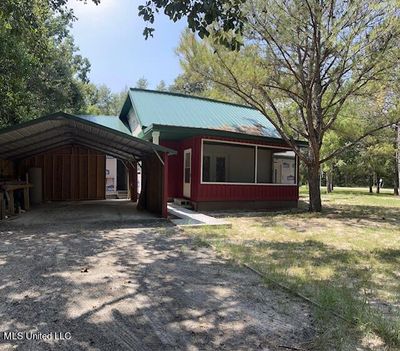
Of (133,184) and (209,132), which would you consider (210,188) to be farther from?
(133,184)

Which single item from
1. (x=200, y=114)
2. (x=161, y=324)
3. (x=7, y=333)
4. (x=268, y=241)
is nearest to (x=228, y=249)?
(x=268, y=241)

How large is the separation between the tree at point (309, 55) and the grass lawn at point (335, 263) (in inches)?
140

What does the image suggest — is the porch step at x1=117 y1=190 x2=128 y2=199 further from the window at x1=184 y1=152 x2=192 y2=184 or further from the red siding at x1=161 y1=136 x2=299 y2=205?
the window at x1=184 y1=152 x2=192 y2=184

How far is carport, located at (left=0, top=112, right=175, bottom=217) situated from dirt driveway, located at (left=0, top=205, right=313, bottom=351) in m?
3.50

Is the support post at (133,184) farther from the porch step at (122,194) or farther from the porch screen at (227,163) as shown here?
the porch screen at (227,163)

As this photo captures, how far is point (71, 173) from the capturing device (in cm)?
1495

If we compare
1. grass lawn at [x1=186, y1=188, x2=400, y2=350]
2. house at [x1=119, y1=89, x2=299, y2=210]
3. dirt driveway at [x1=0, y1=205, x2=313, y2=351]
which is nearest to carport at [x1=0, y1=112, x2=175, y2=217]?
house at [x1=119, y1=89, x2=299, y2=210]

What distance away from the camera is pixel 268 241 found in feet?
22.0

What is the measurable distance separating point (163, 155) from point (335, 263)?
5331 millimetres

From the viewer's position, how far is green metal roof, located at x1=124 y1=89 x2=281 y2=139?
1220 centimetres

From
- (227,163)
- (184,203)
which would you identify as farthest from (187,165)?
(227,163)

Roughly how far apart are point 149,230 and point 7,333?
491cm

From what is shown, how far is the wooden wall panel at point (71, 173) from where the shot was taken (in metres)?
14.5

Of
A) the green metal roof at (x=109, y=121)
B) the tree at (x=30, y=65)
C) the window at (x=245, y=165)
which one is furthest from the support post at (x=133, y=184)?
the tree at (x=30, y=65)
